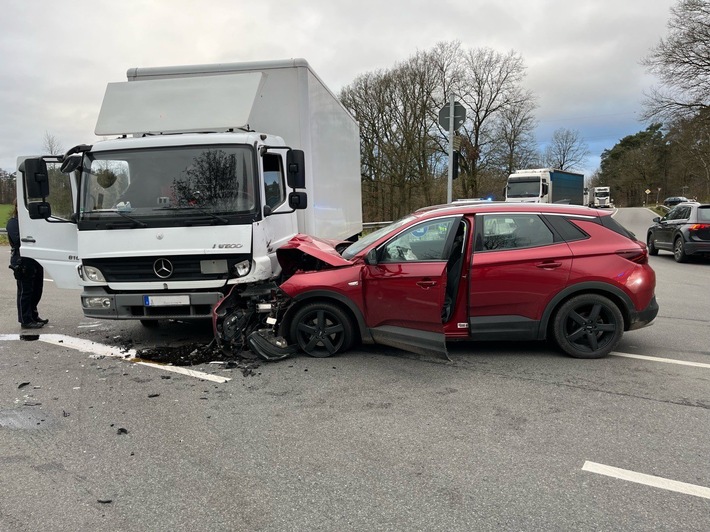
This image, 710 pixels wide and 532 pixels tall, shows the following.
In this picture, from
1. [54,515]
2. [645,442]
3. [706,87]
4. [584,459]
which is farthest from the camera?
[706,87]

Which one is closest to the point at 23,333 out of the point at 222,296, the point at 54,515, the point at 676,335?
the point at 222,296

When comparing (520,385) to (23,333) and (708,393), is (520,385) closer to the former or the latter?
(708,393)

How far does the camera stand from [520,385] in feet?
14.8

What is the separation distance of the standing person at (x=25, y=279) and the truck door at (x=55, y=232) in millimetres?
325

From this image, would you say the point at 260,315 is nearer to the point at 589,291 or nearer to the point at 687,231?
the point at 589,291

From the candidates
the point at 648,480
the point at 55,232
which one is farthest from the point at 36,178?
the point at 648,480

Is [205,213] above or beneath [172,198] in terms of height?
beneath

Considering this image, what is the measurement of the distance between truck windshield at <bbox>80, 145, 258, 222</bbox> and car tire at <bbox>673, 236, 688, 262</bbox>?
41.8ft

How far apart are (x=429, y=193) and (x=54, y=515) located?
32087 millimetres

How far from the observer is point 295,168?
18.8ft

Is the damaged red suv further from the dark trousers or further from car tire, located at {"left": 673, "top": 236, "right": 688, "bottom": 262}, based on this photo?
car tire, located at {"left": 673, "top": 236, "right": 688, "bottom": 262}

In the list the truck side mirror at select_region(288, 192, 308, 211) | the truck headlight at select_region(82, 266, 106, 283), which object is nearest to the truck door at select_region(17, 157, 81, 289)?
the truck headlight at select_region(82, 266, 106, 283)

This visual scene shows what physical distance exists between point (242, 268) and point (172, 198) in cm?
109

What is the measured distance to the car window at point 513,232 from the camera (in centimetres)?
521
